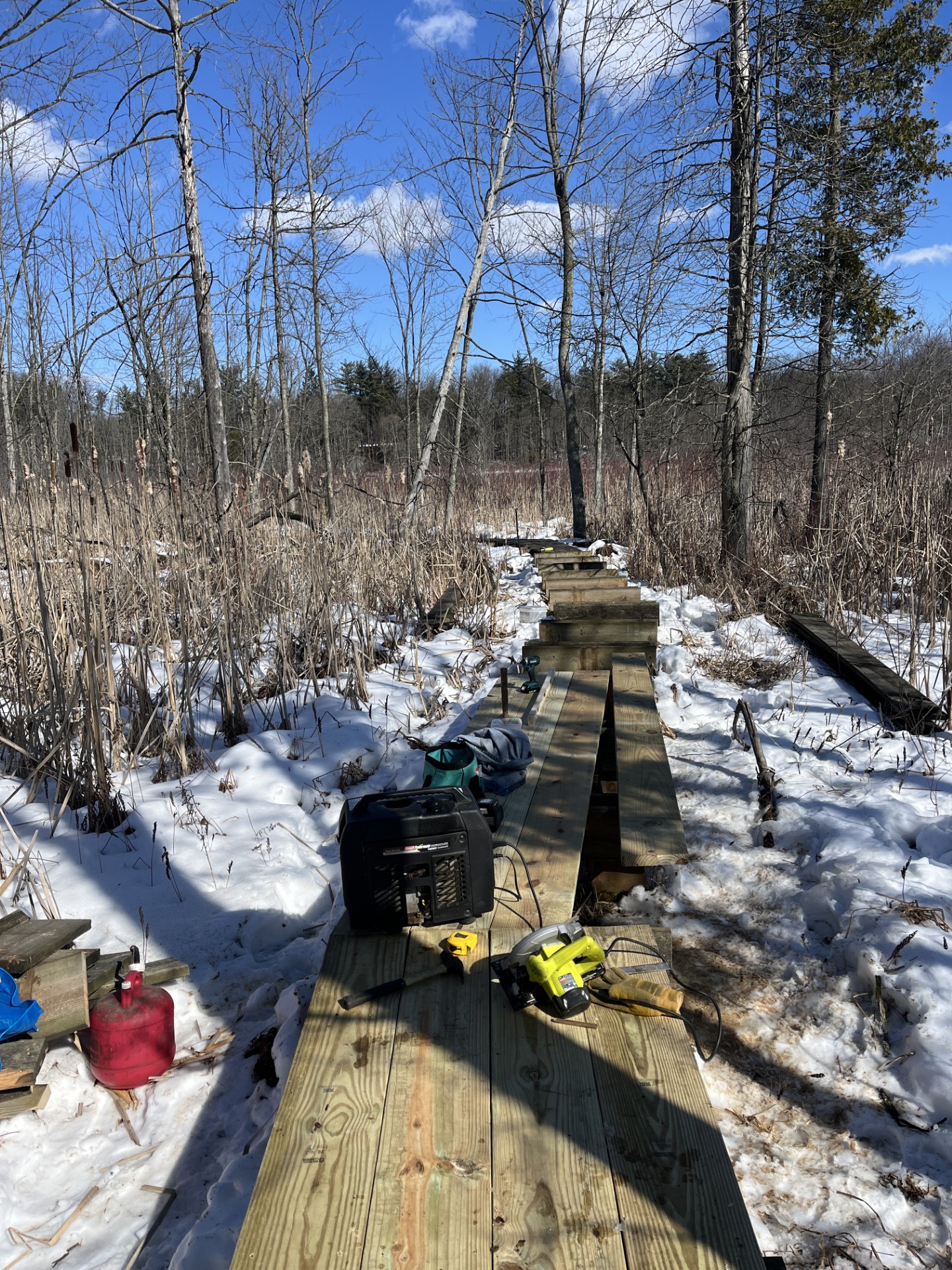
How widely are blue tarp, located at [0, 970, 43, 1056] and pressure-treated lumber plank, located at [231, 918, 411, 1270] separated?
0.78 metres

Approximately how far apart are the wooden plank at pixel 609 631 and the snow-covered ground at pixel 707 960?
0.62m

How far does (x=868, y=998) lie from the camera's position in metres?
2.33

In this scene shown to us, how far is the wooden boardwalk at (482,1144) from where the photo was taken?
1224mm

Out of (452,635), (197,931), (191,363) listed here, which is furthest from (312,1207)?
(191,363)

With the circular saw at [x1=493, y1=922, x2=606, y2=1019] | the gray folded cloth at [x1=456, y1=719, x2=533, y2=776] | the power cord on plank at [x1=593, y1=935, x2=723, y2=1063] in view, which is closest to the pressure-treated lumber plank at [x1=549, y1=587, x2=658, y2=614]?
the gray folded cloth at [x1=456, y1=719, x2=533, y2=776]

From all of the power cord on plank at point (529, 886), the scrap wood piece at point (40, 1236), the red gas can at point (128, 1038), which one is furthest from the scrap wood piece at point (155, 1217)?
the power cord on plank at point (529, 886)

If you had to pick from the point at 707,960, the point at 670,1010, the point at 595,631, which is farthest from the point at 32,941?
the point at 595,631

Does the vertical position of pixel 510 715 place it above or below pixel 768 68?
below

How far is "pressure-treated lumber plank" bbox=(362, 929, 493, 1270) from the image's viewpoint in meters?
1.23

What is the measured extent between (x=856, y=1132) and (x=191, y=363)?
14.4 meters

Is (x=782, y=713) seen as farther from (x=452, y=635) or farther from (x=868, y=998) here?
(x=452, y=635)

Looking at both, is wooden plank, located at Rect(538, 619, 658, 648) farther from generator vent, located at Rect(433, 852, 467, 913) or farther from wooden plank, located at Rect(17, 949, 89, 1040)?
wooden plank, located at Rect(17, 949, 89, 1040)

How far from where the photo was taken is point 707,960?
261cm

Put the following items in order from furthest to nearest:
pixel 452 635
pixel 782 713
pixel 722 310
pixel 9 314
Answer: pixel 9 314 < pixel 722 310 < pixel 452 635 < pixel 782 713
